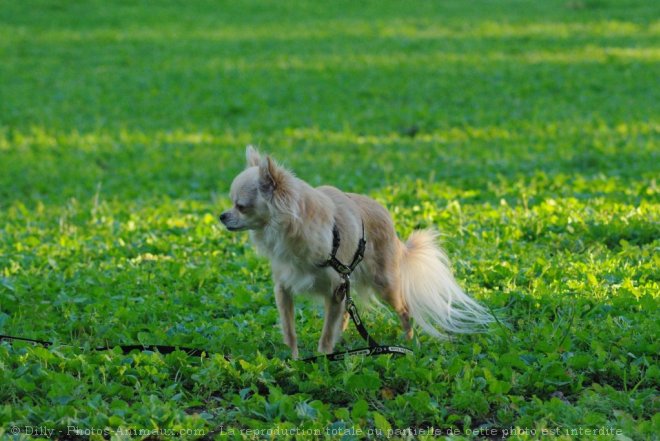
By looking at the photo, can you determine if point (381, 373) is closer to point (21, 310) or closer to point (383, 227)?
point (383, 227)

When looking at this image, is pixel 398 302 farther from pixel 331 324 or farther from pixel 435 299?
pixel 331 324

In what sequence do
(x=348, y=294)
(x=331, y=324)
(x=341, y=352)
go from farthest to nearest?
(x=331, y=324)
(x=348, y=294)
(x=341, y=352)

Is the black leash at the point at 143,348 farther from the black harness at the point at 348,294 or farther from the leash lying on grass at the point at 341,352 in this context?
the black harness at the point at 348,294

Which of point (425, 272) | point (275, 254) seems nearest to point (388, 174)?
point (425, 272)

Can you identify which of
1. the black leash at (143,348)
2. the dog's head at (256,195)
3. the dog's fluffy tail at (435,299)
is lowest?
the black leash at (143,348)

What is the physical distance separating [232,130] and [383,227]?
32.3 feet

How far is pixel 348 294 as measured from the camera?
5.45 m

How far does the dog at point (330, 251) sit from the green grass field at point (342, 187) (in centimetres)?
26

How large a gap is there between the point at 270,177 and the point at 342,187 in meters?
5.77

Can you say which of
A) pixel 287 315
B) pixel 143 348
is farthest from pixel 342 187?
pixel 143 348

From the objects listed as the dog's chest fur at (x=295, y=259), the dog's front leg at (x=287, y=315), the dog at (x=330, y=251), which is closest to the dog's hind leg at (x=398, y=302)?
the dog at (x=330, y=251)

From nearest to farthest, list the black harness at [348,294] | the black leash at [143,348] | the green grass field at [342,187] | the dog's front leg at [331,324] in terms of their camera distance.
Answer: the green grass field at [342,187] → the black harness at [348,294] → the black leash at [143,348] → the dog's front leg at [331,324]

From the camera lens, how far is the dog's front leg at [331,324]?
218 inches

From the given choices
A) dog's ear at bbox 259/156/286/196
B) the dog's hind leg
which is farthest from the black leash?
the dog's hind leg
